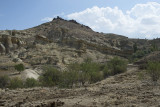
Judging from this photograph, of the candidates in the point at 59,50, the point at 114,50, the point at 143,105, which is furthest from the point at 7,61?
the point at 143,105

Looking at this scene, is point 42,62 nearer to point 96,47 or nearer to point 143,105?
point 96,47

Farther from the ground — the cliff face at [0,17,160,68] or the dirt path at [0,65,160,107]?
the cliff face at [0,17,160,68]

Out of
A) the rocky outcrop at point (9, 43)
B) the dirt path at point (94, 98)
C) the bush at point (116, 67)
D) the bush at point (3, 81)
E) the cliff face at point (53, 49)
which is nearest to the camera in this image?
the dirt path at point (94, 98)

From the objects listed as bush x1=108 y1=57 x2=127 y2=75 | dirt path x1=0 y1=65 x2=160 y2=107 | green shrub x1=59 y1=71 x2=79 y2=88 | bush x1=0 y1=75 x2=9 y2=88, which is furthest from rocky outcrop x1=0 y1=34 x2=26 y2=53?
dirt path x1=0 y1=65 x2=160 y2=107

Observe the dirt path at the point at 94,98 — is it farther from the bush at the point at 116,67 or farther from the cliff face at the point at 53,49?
the cliff face at the point at 53,49

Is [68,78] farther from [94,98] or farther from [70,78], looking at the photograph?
[94,98]

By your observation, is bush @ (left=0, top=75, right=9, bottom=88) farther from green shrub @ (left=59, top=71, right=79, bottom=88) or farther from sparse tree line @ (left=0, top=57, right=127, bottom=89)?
green shrub @ (left=59, top=71, right=79, bottom=88)

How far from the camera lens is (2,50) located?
66.4 meters

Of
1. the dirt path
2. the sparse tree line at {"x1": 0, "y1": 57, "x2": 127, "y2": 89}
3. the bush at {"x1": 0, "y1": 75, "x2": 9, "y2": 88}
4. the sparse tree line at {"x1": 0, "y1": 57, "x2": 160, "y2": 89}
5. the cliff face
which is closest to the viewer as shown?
the dirt path

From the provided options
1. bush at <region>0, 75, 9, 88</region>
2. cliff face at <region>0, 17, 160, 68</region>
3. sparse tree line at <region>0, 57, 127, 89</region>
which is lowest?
bush at <region>0, 75, 9, 88</region>

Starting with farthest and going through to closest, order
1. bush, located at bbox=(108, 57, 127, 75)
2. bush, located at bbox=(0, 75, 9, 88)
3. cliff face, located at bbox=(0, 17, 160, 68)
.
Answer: cliff face, located at bbox=(0, 17, 160, 68) → bush, located at bbox=(108, 57, 127, 75) → bush, located at bbox=(0, 75, 9, 88)

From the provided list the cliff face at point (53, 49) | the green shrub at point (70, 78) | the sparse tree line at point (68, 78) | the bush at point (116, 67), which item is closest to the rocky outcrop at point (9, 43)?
the cliff face at point (53, 49)

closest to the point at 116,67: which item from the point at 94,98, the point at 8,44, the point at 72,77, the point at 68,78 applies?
the point at 72,77

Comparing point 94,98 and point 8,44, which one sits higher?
point 8,44
